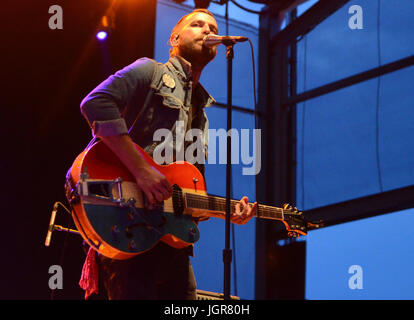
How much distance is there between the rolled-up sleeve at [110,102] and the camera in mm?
2289

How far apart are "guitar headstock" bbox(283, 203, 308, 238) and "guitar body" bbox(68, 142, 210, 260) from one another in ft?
3.03

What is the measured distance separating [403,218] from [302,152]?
1.58 meters

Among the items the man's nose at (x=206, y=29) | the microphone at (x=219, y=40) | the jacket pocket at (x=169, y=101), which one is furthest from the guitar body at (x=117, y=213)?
the man's nose at (x=206, y=29)

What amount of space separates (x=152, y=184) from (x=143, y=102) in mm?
472

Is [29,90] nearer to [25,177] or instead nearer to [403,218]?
[25,177]

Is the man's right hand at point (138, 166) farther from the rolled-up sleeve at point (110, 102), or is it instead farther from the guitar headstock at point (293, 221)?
the guitar headstock at point (293, 221)

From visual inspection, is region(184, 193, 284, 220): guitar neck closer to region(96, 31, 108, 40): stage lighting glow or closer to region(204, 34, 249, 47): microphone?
region(204, 34, 249, 47): microphone

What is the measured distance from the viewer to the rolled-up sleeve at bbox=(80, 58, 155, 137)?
229cm

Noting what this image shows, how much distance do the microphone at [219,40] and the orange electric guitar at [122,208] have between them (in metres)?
0.63

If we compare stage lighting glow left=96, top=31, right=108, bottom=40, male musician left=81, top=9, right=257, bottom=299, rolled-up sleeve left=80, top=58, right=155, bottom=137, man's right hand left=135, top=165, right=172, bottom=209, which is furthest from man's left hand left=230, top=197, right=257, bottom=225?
stage lighting glow left=96, top=31, right=108, bottom=40

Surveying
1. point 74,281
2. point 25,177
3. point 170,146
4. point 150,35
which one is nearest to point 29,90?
point 25,177

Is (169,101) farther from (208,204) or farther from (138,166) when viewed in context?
(208,204)

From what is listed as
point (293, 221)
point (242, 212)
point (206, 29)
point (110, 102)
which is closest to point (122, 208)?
point (110, 102)

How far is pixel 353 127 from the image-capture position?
5492 mm
